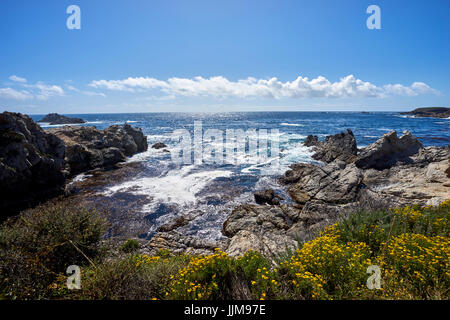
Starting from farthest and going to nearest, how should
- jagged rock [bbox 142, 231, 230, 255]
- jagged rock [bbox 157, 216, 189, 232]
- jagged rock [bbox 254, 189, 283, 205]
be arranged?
jagged rock [bbox 254, 189, 283, 205] → jagged rock [bbox 157, 216, 189, 232] → jagged rock [bbox 142, 231, 230, 255]

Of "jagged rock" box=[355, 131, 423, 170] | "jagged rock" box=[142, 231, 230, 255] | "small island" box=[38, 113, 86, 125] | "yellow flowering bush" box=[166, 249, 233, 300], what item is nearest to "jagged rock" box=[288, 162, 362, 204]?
"jagged rock" box=[355, 131, 423, 170]

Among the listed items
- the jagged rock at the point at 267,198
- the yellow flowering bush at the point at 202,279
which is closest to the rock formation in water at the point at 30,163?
the yellow flowering bush at the point at 202,279

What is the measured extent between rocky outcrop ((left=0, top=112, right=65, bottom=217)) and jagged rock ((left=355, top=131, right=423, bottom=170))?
29.2 metres

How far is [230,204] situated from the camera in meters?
16.4

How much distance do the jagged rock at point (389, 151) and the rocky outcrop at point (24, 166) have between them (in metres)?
29.2

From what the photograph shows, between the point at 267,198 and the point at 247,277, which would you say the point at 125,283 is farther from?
the point at 267,198

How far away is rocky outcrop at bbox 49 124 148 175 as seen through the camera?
2464cm

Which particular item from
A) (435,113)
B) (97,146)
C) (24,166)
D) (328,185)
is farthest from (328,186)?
(435,113)

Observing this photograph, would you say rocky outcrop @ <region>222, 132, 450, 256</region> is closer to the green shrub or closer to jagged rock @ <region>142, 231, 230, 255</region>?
jagged rock @ <region>142, 231, 230, 255</region>

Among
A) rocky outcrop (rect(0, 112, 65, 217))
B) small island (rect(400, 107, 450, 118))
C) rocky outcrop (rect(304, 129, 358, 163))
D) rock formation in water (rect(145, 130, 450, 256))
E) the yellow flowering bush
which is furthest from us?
small island (rect(400, 107, 450, 118))
